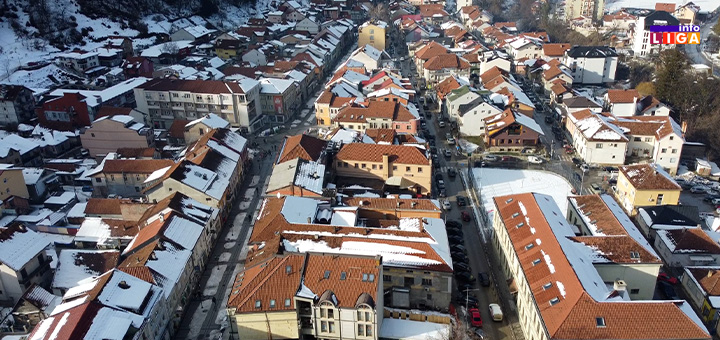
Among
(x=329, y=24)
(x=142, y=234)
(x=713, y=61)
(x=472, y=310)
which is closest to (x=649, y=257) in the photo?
(x=472, y=310)

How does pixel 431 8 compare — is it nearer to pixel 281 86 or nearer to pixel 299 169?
pixel 281 86

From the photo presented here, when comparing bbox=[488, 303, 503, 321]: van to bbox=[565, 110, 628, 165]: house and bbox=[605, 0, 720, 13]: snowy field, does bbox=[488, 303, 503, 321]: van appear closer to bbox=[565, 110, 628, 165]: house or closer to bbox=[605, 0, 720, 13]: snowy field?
bbox=[565, 110, 628, 165]: house

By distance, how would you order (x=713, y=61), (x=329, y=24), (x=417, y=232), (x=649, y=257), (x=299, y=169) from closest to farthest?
(x=649, y=257) < (x=417, y=232) < (x=299, y=169) < (x=713, y=61) < (x=329, y=24)

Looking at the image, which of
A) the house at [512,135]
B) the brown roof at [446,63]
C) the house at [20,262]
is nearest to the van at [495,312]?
the house at [512,135]

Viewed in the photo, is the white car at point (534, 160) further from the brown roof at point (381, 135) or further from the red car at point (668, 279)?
the red car at point (668, 279)

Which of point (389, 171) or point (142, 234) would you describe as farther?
point (389, 171)

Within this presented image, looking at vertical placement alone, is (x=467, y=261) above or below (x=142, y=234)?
below

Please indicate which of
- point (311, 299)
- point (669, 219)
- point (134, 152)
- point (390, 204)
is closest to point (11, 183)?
point (134, 152)
